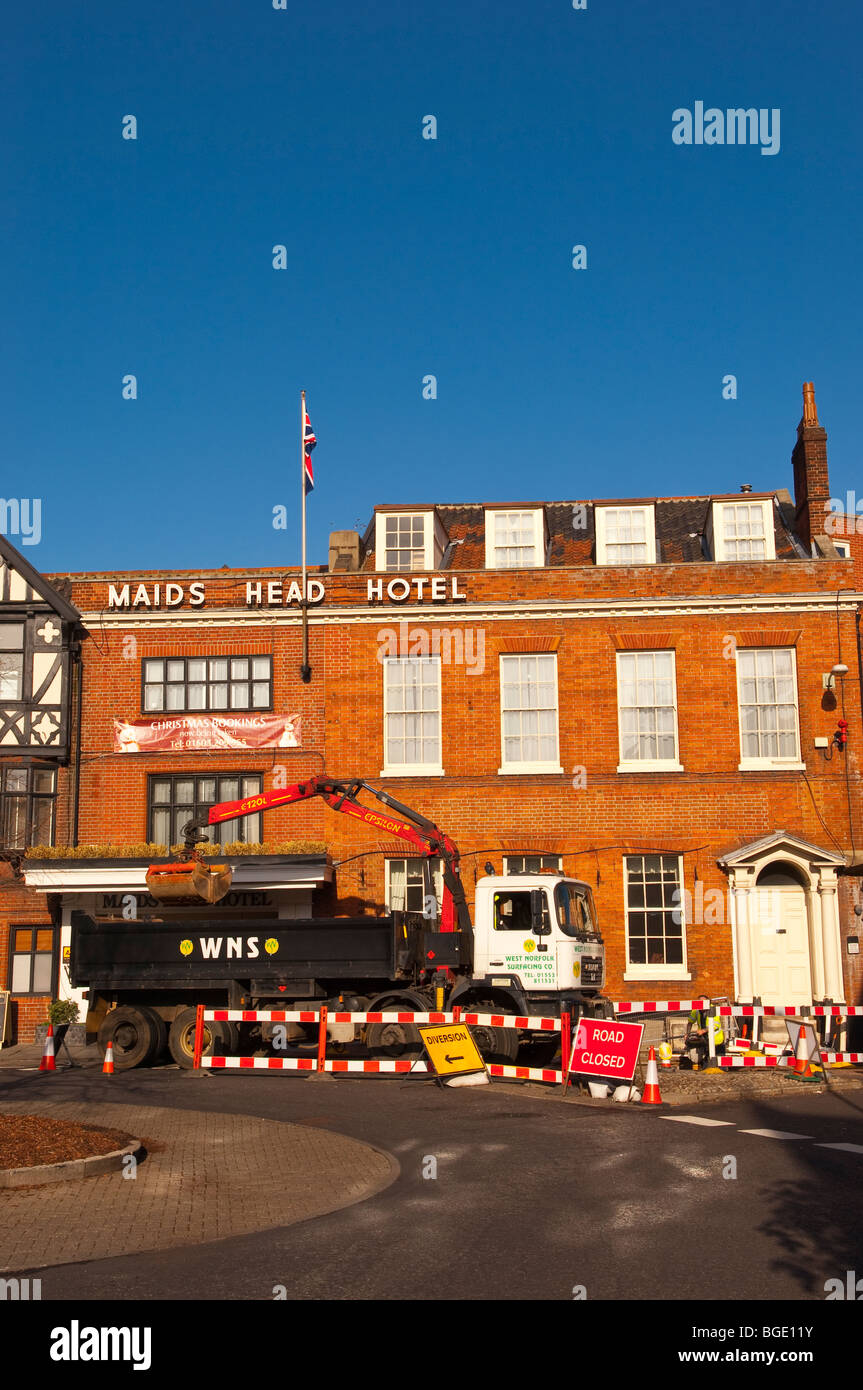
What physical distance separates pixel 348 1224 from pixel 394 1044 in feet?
33.1

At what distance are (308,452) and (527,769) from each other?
8362 millimetres

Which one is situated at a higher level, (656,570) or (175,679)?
(656,570)

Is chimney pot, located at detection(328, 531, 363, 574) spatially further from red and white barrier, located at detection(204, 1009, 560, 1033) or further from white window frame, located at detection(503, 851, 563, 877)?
red and white barrier, located at detection(204, 1009, 560, 1033)

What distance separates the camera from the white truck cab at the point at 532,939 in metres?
19.7

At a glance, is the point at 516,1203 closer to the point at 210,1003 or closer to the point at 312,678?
the point at 210,1003

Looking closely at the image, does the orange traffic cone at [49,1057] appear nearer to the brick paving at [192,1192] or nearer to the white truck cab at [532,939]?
the brick paving at [192,1192]

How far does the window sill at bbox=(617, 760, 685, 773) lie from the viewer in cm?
2714

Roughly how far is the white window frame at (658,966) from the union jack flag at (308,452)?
34.5 feet

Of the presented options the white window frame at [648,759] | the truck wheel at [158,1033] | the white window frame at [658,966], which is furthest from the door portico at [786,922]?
the truck wheel at [158,1033]

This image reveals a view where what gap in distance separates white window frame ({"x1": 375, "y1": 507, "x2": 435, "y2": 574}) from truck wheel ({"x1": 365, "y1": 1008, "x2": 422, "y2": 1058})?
12380mm

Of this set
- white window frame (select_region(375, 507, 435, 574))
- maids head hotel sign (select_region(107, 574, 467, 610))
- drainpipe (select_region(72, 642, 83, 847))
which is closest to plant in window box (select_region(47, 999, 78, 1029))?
drainpipe (select_region(72, 642, 83, 847))

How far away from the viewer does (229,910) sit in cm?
2653
